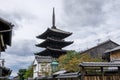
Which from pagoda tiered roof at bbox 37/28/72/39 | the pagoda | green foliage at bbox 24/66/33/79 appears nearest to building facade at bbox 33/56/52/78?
the pagoda

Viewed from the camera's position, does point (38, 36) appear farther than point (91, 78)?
Yes

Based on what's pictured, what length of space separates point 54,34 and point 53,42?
98.5 inches

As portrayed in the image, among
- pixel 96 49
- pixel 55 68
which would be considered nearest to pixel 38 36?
pixel 96 49

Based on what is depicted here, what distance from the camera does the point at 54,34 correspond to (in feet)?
→ 228

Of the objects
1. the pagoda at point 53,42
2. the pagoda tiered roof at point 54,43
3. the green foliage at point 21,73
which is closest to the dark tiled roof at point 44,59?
the pagoda at point 53,42

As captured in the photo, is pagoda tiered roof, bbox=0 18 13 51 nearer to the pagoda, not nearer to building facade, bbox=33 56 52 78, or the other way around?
building facade, bbox=33 56 52 78

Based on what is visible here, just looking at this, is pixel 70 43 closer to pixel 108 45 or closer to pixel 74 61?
pixel 108 45

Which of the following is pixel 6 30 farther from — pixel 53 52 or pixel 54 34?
pixel 54 34

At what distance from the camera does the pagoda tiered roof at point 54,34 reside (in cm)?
6862

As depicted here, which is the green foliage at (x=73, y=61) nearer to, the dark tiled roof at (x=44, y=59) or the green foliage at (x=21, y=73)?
the dark tiled roof at (x=44, y=59)

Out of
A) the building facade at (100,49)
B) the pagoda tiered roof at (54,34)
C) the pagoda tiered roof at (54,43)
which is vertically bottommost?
the building facade at (100,49)

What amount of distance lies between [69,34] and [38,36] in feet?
26.8

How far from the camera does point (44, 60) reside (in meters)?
64.1

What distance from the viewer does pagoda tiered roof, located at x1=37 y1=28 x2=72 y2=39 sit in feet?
225
